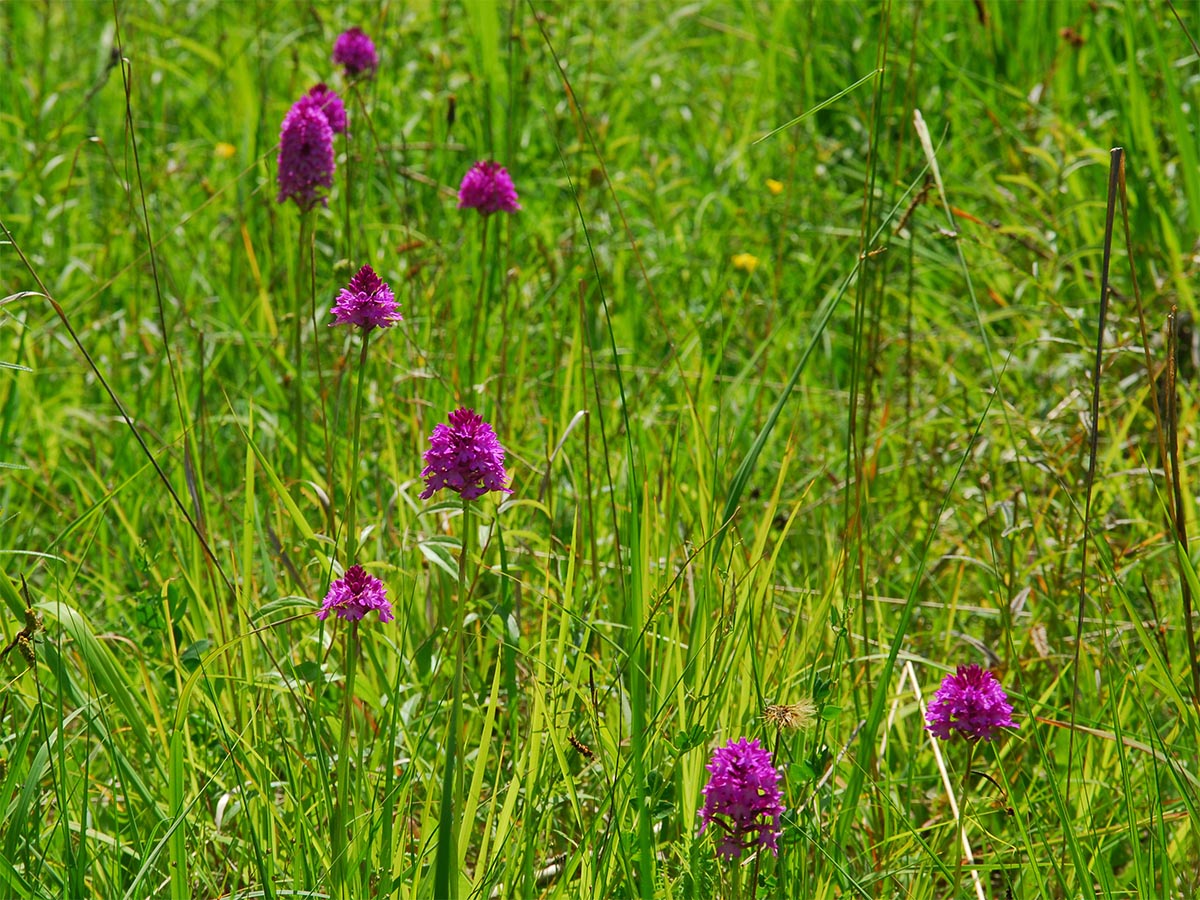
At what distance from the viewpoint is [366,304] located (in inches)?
46.9

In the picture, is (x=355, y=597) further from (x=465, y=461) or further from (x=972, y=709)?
(x=972, y=709)

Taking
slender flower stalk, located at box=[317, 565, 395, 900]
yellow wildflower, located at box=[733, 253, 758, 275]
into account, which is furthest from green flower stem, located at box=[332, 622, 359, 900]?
yellow wildflower, located at box=[733, 253, 758, 275]

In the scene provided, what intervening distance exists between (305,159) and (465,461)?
927mm

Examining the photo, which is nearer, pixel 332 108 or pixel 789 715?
pixel 789 715

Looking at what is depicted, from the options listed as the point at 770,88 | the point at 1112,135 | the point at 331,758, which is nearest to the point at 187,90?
the point at 770,88

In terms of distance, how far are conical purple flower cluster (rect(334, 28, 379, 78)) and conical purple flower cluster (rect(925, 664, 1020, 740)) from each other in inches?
72.6

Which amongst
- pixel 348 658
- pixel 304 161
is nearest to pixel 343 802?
pixel 348 658

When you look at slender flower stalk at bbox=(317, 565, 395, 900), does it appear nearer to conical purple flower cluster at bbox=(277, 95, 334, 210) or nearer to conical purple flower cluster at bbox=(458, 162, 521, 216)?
conical purple flower cluster at bbox=(277, 95, 334, 210)

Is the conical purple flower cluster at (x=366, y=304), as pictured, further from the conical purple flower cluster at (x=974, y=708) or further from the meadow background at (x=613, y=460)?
the conical purple flower cluster at (x=974, y=708)

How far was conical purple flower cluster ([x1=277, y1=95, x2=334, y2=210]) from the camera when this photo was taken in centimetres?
181

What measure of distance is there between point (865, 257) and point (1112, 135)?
1994mm

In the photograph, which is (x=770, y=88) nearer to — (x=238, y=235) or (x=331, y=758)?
(x=238, y=235)

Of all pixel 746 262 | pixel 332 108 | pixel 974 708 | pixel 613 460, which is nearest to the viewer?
pixel 974 708

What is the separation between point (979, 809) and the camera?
1505 mm
